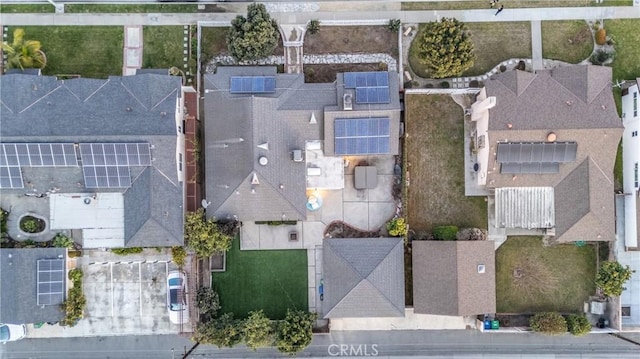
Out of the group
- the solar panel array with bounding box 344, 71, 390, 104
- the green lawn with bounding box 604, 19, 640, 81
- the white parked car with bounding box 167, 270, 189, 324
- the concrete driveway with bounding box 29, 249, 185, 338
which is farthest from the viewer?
the green lawn with bounding box 604, 19, 640, 81

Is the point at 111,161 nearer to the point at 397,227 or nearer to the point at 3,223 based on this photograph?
the point at 3,223

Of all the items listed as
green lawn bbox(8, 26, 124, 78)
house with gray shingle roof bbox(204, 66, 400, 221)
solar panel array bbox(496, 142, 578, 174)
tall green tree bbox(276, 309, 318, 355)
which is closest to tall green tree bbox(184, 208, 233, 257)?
house with gray shingle roof bbox(204, 66, 400, 221)

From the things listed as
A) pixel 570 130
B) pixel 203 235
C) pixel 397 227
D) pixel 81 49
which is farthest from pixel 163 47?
pixel 570 130

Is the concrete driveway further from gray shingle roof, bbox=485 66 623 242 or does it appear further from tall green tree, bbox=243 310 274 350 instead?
gray shingle roof, bbox=485 66 623 242

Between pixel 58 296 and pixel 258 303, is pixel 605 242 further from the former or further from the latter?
pixel 58 296

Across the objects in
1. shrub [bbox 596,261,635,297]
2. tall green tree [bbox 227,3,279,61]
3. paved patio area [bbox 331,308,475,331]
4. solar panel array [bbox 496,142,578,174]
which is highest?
tall green tree [bbox 227,3,279,61]
